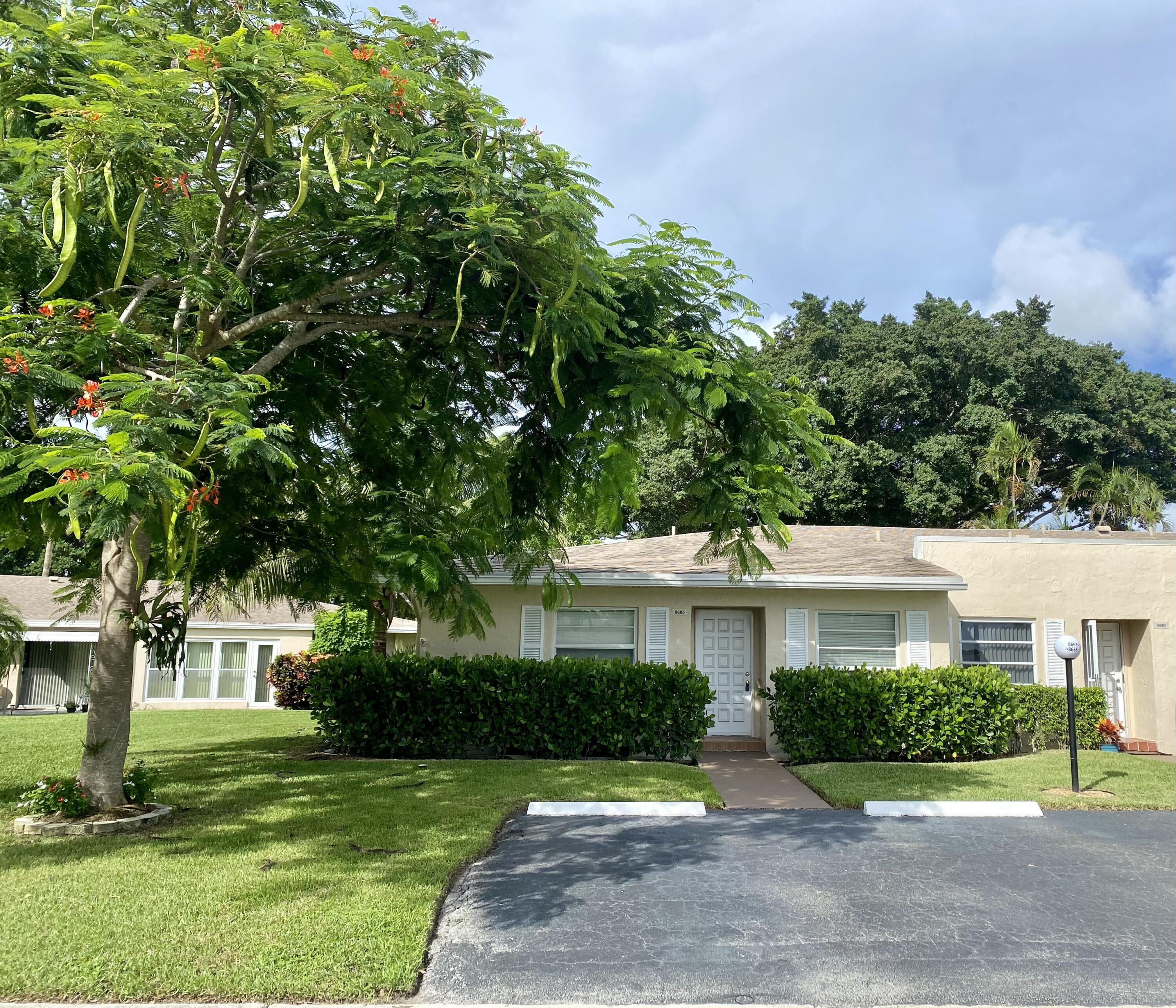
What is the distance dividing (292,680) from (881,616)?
18.1m

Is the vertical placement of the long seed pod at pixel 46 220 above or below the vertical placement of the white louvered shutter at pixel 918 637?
above

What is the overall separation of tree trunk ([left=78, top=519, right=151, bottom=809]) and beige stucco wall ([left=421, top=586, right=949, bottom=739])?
6.52m

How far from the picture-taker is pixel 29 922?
17.8 feet

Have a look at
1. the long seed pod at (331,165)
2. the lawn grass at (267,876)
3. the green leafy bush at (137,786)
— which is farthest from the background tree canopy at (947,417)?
the long seed pod at (331,165)

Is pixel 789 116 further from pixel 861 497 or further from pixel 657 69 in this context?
pixel 861 497

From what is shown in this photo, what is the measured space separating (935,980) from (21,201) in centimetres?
879

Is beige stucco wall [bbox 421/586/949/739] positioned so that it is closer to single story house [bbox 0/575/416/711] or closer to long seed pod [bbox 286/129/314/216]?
long seed pod [bbox 286/129/314/216]

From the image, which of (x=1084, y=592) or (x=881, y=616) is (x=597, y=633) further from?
(x=1084, y=592)

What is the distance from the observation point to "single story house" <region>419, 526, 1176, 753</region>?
47.7ft

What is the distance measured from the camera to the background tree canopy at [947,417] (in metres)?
28.7

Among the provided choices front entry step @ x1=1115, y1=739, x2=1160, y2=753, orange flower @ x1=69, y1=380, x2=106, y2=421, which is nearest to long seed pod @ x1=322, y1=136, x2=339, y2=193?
orange flower @ x1=69, y1=380, x2=106, y2=421

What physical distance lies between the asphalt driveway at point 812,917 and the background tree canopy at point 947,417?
20.5 meters

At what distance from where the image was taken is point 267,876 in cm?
643

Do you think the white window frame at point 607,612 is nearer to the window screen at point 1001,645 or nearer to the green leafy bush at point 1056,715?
the window screen at point 1001,645
